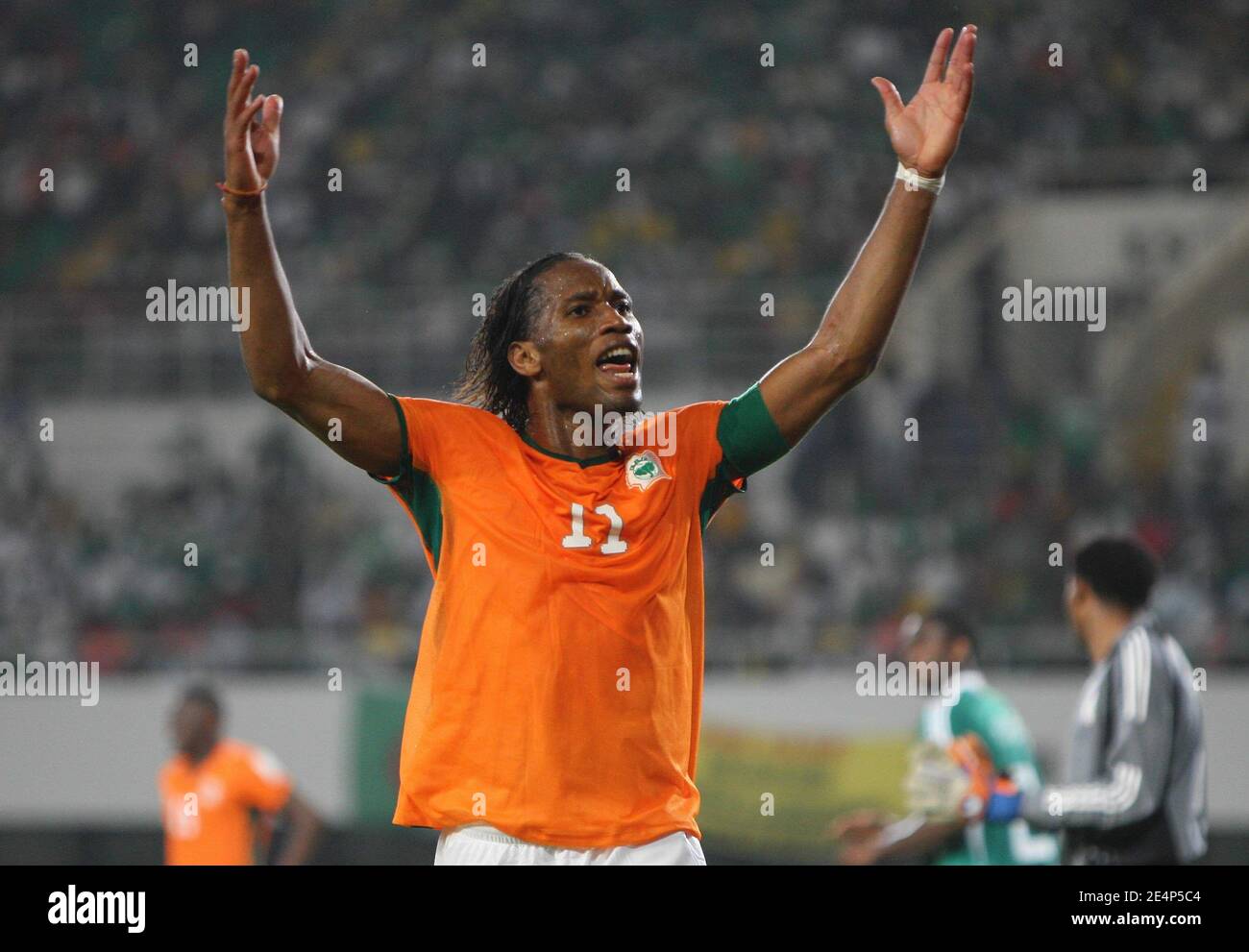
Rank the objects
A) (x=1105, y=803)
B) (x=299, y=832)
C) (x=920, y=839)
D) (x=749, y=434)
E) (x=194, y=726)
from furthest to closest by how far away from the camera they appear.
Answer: (x=194, y=726), (x=299, y=832), (x=920, y=839), (x=1105, y=803), (x=749, y=434)

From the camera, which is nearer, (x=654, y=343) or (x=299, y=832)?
(x=299, y=832)

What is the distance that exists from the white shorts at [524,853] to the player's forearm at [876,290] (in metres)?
0.98

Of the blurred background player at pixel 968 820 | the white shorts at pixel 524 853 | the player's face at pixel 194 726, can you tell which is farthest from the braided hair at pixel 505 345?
the player's face at pixel 194 726

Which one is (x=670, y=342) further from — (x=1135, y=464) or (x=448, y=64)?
(x=448, y=64)

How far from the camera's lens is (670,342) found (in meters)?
12.4

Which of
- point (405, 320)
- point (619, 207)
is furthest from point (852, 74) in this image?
point (405, 320)

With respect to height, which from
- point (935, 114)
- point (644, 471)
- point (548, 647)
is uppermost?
point (935, 114)

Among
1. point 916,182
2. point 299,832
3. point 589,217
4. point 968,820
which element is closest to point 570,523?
point 916,182

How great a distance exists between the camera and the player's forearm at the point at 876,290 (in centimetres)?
309

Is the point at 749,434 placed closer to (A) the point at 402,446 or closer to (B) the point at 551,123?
(A) the point at 402,446

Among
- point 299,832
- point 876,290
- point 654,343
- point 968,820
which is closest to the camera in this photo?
point 876,290

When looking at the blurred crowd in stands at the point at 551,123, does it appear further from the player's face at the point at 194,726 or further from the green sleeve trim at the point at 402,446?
the green sleeve trim at the point at 402,446

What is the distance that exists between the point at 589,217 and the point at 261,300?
38.2ft

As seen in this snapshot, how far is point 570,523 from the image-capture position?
10.3 feet
